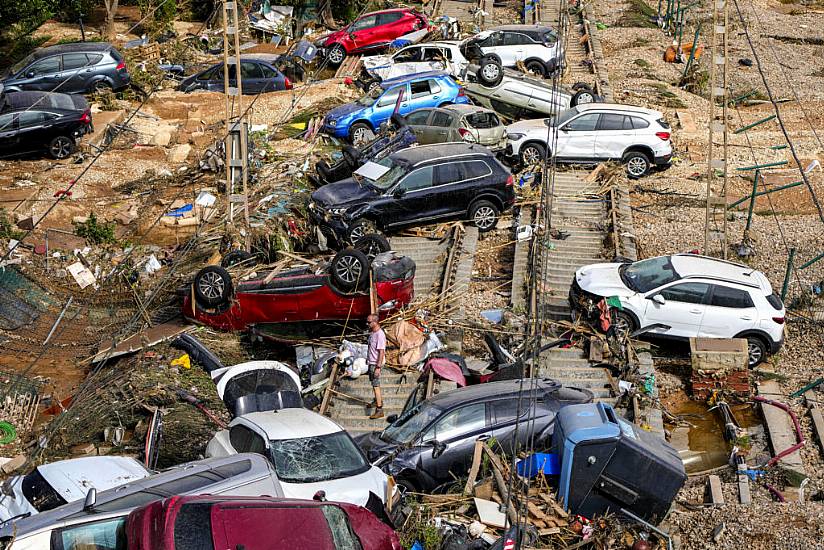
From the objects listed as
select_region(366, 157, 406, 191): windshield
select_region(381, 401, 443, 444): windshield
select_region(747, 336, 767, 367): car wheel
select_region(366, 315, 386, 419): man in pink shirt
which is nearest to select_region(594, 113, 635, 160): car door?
select_region(366, 157, 406, 191): windshield

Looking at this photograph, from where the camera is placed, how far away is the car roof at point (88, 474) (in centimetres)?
1011

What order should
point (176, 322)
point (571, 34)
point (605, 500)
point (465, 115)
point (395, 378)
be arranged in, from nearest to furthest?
point (605, 500) → point (395, 378) → point (176, 322) → point (465, 115) → point (571, 34)

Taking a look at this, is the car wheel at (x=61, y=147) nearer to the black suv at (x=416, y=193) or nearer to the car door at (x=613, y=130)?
the black suv at (x=416, y=193)

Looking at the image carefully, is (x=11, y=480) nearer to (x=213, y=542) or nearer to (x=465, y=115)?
(x=213, y=542)

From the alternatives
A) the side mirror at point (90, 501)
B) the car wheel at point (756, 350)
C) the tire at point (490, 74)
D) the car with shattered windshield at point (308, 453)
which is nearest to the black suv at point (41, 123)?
the tire at point (490, 74)

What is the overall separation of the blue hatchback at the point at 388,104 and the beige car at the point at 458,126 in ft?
3.09

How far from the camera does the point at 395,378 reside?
15148 mm

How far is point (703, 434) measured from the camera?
48.2 ft

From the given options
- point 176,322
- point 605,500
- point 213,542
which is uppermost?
point 213,542

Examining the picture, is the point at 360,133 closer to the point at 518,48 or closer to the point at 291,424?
the point at 518,48

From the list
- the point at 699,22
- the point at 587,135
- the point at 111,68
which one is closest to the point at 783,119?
the point at 587,135

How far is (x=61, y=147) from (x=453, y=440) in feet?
51.9

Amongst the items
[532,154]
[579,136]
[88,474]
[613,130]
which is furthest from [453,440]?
[613,130]

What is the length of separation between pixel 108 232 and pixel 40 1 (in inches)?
497
